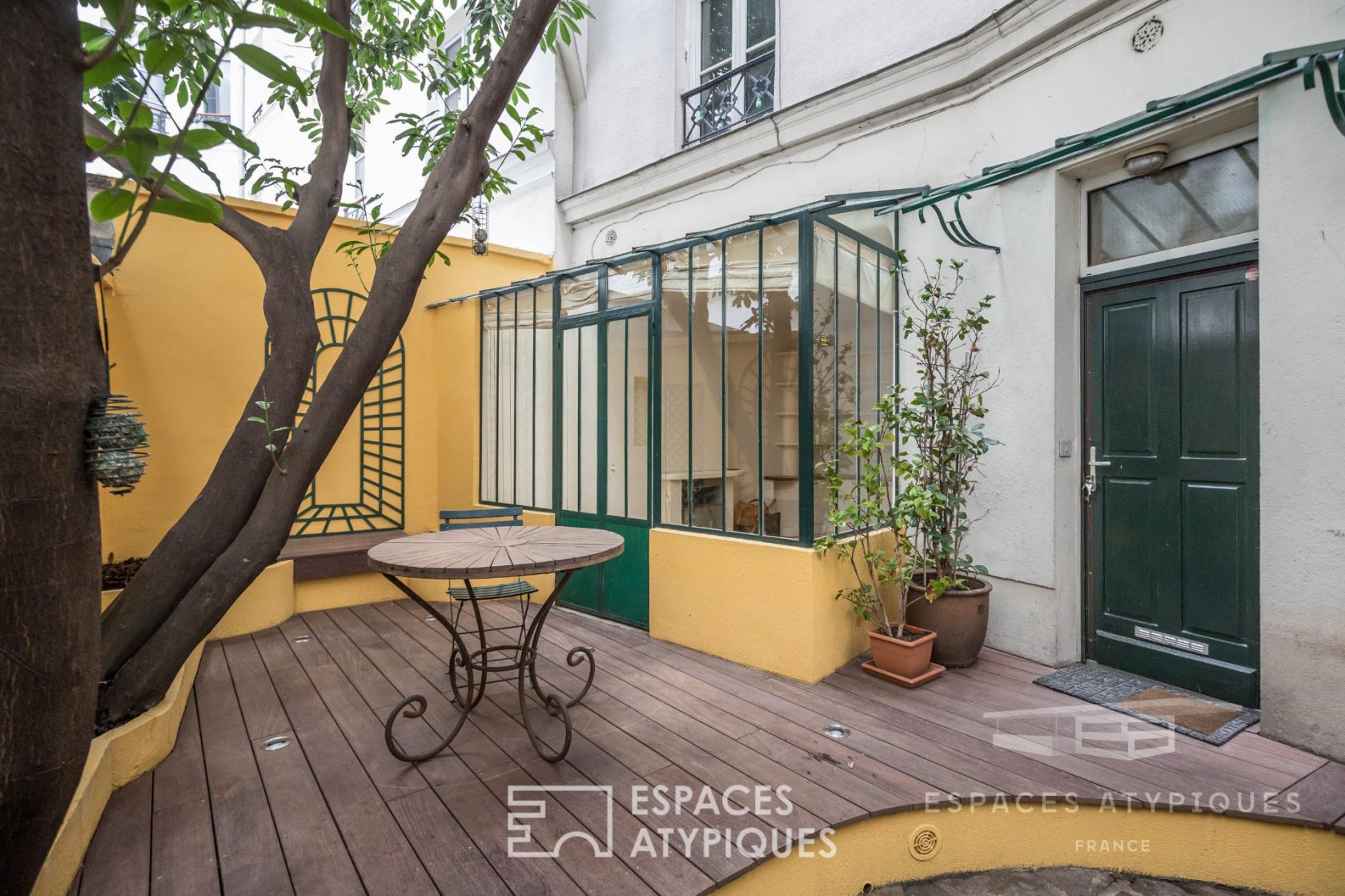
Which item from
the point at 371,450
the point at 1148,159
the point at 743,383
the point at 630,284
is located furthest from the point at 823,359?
the point at 371,450

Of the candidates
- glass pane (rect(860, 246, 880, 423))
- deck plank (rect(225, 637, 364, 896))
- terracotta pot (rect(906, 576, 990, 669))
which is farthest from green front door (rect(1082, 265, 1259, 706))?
deck plank (rect(225, 637, 364, 896))

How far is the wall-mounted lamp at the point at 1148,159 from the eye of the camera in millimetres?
3141

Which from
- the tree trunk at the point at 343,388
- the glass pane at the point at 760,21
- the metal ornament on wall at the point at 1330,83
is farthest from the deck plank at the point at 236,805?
the glass pane at the point at 760,21

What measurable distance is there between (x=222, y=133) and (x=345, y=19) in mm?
3138

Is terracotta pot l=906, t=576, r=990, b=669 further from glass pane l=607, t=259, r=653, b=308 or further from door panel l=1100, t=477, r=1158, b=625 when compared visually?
glass pane l=607, t=259, r=653, b=308

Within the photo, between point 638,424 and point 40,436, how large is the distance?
395 centimetres

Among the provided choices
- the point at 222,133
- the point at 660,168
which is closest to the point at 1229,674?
the point at 222,133

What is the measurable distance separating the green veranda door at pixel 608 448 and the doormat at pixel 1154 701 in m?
2.41

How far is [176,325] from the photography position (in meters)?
4.54

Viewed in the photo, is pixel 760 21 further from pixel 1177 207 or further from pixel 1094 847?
pixel 1094 847

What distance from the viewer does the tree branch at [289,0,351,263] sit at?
3.14 meters

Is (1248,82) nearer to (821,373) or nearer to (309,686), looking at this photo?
(821,373)

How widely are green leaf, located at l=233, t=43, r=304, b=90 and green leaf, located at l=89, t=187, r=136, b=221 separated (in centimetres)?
20

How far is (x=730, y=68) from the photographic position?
5.30m
